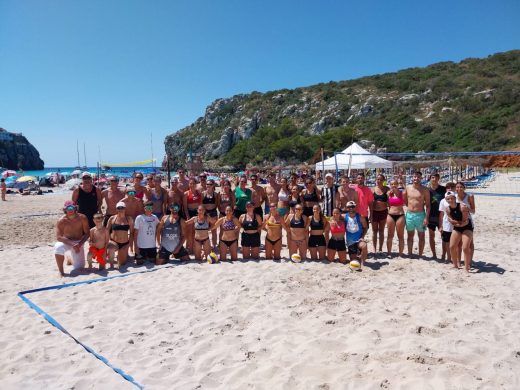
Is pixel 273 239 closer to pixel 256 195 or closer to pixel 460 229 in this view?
pixel 256 195

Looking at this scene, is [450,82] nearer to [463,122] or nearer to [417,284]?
[463,122]

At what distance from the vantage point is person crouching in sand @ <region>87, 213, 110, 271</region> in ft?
16.7

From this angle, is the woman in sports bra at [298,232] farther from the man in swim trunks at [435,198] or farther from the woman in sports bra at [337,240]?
the man in swim trunks at [435,198]

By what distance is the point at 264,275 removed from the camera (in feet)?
15.3

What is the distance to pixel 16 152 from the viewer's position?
81750mm

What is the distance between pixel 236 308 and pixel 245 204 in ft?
8.48

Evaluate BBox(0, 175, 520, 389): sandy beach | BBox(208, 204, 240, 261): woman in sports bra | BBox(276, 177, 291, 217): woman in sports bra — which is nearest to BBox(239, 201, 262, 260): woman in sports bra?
BBox(208, 204, 240, 261): woman in sports bra

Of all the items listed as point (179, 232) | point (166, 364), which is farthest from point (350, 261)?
point (166, 364)

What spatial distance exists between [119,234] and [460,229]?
4713 millimetres

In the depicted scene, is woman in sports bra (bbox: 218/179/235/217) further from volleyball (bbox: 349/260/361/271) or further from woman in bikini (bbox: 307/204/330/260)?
volleyball (bbox: 349/260/361/271)

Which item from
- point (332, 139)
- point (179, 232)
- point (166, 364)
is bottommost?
point (166, 364)

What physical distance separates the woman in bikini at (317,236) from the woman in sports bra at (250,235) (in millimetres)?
807

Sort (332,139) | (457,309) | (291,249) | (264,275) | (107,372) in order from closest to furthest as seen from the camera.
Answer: (107,372) → (457,309) → (264,275) → (291,249) → (332,139)

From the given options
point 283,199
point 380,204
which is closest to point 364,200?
point 380,204
